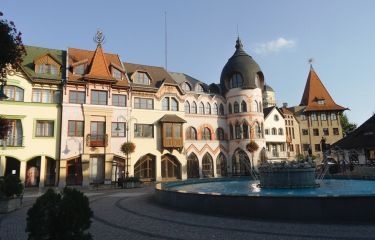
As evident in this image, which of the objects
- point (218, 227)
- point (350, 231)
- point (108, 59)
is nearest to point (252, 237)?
point (218, 227)

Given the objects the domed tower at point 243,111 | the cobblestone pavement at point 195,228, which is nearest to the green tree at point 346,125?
the domed tower at point 243,111

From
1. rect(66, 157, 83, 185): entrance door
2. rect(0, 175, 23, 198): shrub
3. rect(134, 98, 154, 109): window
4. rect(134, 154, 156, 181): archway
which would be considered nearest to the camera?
rect(0, 175, 23, 198): shrub

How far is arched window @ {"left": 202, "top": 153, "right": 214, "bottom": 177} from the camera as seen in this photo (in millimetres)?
41719

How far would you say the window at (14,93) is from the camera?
99.8ft

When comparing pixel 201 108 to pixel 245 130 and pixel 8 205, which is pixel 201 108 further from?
pixel 8 205

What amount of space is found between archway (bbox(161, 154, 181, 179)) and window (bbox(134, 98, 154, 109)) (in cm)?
676

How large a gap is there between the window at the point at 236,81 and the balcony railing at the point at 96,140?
→ 2080 cm

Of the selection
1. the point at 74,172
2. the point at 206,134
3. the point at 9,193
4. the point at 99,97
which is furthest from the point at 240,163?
the point at 9,193

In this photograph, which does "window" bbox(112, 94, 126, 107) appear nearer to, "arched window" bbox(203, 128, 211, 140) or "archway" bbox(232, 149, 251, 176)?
"arched window" bbox(203, 128, 211, 140)

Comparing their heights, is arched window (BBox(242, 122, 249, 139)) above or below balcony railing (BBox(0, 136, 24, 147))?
above

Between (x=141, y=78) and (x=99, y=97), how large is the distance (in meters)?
6.51

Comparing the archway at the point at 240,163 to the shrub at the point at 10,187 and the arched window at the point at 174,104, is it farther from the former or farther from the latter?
the shrub at the point at 10,187

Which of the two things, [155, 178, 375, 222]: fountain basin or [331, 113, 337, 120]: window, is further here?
[331, 113, 337, 120]: window

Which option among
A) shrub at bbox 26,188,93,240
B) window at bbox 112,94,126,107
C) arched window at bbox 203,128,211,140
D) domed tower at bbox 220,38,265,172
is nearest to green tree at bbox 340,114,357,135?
domed tower at bbox 220,38,265,172
